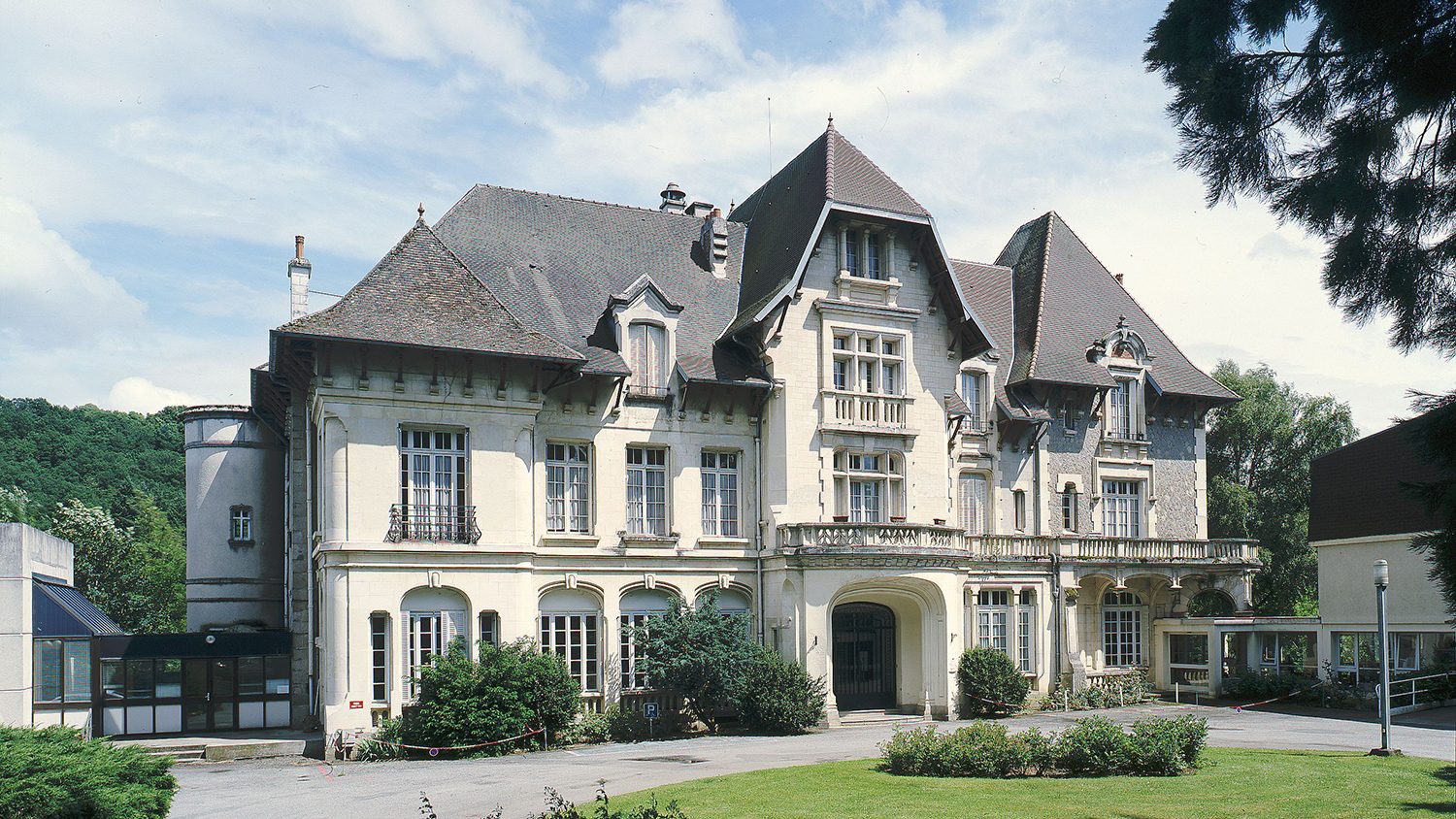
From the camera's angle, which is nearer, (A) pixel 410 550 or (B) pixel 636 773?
(B) pixel 636 773

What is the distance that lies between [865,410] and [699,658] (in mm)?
7968

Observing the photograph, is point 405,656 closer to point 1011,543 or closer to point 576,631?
point 576,631

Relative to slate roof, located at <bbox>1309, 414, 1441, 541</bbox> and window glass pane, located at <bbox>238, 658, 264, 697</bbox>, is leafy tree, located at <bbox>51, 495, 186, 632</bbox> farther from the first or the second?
slate roof, located at <bbox>1309, 414, 1441, 541</bbox>

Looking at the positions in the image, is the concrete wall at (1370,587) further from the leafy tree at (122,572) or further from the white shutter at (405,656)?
the leafy tree at (122,572)

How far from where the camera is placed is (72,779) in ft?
38.7

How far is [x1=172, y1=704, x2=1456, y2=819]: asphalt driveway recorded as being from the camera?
16.4 m

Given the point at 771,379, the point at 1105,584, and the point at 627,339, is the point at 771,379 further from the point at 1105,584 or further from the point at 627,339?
the point at 1105,584

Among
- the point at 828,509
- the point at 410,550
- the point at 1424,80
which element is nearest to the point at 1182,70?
the point at 1424,80

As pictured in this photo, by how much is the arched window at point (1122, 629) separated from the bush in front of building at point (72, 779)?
26.8m

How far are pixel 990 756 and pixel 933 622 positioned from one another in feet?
36.9

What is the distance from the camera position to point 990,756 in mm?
17219

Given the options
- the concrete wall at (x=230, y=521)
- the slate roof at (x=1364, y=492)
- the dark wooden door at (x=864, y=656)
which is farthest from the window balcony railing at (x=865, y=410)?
the concrete wall at (x=230, y=521)

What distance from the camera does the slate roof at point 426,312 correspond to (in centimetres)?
2292

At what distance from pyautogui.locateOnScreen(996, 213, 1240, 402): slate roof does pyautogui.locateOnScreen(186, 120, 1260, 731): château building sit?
123 millimetres
